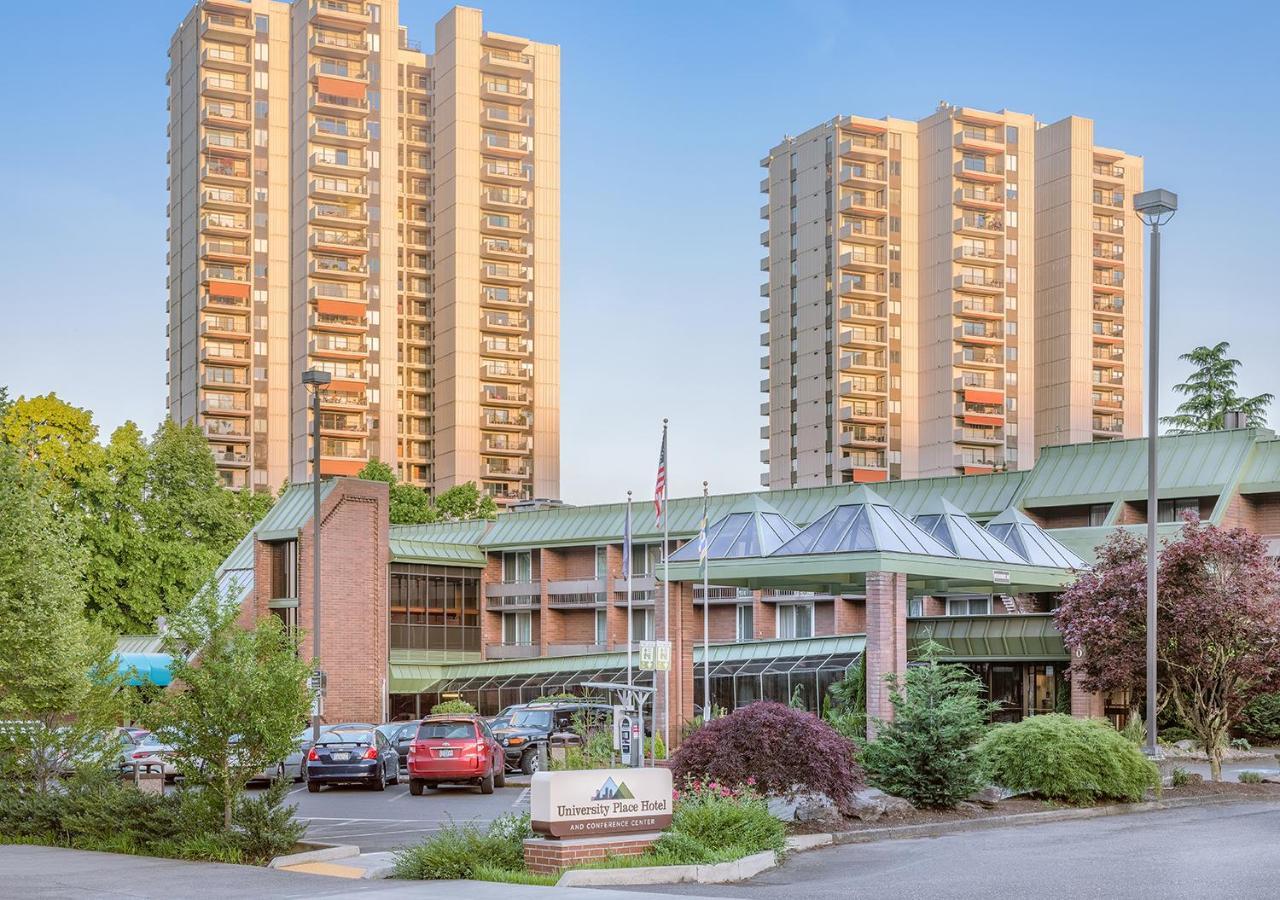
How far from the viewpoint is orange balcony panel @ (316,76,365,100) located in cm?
11475

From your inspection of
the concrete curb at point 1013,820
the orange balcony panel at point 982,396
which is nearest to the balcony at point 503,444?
the orange balcony panel at point 982,396

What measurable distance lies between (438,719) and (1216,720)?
16.1 metres

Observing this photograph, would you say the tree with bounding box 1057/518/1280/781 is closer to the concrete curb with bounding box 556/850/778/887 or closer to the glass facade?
the concrete curb with bounding box 556/850/778/887

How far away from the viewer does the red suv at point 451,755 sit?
33281 millimetres

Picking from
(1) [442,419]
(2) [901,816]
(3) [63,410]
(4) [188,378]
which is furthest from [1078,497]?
(4) [188,378]

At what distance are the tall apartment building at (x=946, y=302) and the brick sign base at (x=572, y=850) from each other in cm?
10002

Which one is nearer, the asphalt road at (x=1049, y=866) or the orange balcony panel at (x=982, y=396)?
the asphalt road at (x=1049, y=866)

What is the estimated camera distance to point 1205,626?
31.9 metres

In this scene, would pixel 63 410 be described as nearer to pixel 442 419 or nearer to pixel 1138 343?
pixel 442 419

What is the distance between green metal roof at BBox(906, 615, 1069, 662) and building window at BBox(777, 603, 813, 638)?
14227mm

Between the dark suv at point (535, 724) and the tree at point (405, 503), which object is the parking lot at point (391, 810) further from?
the tree at point (405, 503)

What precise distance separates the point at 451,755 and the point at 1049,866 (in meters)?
17.3

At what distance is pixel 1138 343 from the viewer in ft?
416

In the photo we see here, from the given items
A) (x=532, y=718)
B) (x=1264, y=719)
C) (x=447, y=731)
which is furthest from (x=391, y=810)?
(x=1264, y=719)
